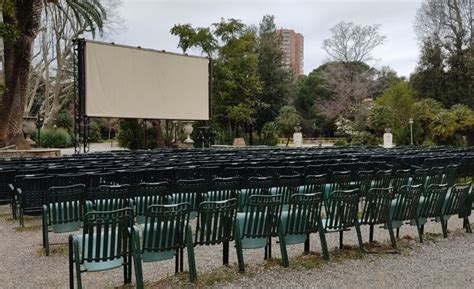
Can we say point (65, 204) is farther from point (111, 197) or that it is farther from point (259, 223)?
point (259, 223)

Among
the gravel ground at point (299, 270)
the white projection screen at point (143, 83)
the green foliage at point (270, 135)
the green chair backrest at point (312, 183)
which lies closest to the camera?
the gravel ground at point (299, 270)

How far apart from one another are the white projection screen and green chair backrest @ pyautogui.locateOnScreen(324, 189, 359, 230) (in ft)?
49.7

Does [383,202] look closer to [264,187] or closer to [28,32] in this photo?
[264,187]

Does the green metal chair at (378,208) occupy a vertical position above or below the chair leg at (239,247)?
above

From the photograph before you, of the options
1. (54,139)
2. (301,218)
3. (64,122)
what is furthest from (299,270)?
(64,122)

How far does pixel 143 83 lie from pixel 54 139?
46.1ft

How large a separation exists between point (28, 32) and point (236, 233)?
18204mm

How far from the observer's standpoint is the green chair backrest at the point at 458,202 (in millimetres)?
5969

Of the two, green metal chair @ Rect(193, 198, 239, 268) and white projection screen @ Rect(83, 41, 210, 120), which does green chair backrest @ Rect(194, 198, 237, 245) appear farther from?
white projection screen @ Rect(83, 41, 210, 120)

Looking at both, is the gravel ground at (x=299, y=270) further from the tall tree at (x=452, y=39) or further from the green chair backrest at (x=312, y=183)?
the tall tree at (x=452, y=39)

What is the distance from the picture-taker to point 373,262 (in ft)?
15.1

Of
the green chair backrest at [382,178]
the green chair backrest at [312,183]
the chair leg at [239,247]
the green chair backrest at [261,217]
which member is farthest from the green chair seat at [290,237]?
the green chair backrest at [382,178]

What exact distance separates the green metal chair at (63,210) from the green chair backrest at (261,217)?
6.99 feet

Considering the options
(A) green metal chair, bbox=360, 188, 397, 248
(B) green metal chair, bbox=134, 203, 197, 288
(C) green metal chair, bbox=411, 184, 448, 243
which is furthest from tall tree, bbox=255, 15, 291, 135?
(B) green metal chair, bbox=134, 203, 197, 288
